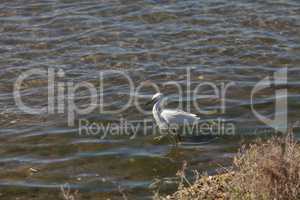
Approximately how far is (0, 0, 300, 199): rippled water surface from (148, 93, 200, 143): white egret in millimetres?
A: 421

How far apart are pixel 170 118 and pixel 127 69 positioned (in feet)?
9.77

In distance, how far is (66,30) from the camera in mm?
18891

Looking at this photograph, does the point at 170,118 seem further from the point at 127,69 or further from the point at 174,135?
the point at 127,69

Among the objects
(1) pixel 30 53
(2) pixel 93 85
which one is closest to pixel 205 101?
(2) pixel 93 85

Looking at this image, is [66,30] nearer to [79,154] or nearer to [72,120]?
[72,120]

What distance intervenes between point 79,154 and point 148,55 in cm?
506

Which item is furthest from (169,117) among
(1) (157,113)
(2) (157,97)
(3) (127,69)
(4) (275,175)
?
(4) (275,175)

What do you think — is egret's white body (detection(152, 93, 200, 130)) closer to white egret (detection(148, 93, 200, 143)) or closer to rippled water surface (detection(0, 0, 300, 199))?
white egret (detection(148, 93, 200, 143))

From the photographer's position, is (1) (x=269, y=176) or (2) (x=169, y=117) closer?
(1) (x=269, y=176)

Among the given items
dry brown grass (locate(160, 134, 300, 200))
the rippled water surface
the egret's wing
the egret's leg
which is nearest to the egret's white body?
the egret's wing

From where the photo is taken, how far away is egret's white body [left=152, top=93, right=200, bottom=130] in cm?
1355

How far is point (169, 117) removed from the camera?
45.0 ft

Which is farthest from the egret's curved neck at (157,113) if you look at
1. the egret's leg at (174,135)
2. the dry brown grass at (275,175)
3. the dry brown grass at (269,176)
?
the dry brown grass at (275,175)

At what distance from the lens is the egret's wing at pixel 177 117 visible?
13547 millimetres
